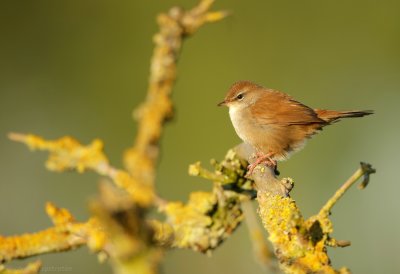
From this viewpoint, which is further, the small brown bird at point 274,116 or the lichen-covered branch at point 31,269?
the small brown bird at point 274,116

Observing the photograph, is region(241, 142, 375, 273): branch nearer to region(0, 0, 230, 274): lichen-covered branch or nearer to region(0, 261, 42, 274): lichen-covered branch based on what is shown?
region(0, 0, 230, 274): lichen-covered branch

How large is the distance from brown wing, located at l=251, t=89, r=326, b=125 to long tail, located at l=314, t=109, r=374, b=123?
31 mm

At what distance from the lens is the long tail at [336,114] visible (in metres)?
4.08

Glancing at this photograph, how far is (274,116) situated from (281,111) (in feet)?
0.20

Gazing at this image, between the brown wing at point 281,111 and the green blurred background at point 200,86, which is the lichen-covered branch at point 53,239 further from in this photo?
the brown wing at point 281,111

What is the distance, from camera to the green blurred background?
12.8 ft

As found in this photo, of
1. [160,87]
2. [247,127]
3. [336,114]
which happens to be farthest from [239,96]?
[160,87]

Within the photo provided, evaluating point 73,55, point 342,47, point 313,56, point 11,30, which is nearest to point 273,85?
point 313,56

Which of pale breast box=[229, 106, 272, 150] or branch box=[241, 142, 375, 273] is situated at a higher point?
pale breast box=[229, 106, 272, 150]

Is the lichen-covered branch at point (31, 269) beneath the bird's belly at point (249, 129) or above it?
beneath

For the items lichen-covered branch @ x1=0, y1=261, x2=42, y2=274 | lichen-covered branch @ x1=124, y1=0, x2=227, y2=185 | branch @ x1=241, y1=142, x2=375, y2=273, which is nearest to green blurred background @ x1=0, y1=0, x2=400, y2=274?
branch @ x1=241, y1=142, x2=375, y2=273

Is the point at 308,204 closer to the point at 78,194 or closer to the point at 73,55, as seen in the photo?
the point at 78,194

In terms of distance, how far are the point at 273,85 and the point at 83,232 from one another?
8.77 feet

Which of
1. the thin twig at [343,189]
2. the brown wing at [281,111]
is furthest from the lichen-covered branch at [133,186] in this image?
the brown wing at [281,111]
